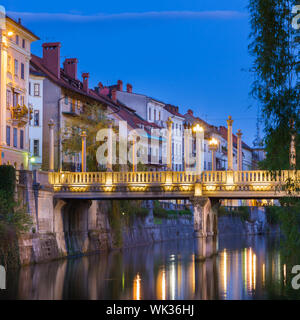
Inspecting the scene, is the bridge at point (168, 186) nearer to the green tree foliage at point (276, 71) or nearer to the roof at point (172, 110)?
the green tree foliage at point (276, 71)

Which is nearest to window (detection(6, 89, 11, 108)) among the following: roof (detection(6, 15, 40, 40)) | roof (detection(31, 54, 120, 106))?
roof (detection(6, 15, 40, 40))

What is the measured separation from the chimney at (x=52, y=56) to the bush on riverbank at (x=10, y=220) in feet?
120

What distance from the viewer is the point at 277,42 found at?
24.2 metres

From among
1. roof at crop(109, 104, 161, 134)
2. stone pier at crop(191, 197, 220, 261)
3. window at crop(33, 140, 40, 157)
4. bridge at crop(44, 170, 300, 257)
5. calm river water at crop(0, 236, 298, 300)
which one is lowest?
calm river water at crop(0, 236, 298, 300)

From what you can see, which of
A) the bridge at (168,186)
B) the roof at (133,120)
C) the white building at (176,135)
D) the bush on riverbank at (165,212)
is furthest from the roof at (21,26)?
the white building at (176,135)

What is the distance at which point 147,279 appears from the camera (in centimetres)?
4503

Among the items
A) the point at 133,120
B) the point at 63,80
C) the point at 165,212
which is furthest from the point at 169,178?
the point at 133,120

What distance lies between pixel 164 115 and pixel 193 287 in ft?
288

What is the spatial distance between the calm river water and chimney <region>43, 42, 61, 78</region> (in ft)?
95.4

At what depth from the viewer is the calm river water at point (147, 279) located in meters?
37.2

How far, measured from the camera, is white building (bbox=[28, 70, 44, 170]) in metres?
76.8

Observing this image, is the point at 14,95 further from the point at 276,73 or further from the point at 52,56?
the point at 276,73

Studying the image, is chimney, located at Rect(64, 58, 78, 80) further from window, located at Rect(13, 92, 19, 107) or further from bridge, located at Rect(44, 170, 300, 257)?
bridge, located at Rect(44, 170, 300, 257)
